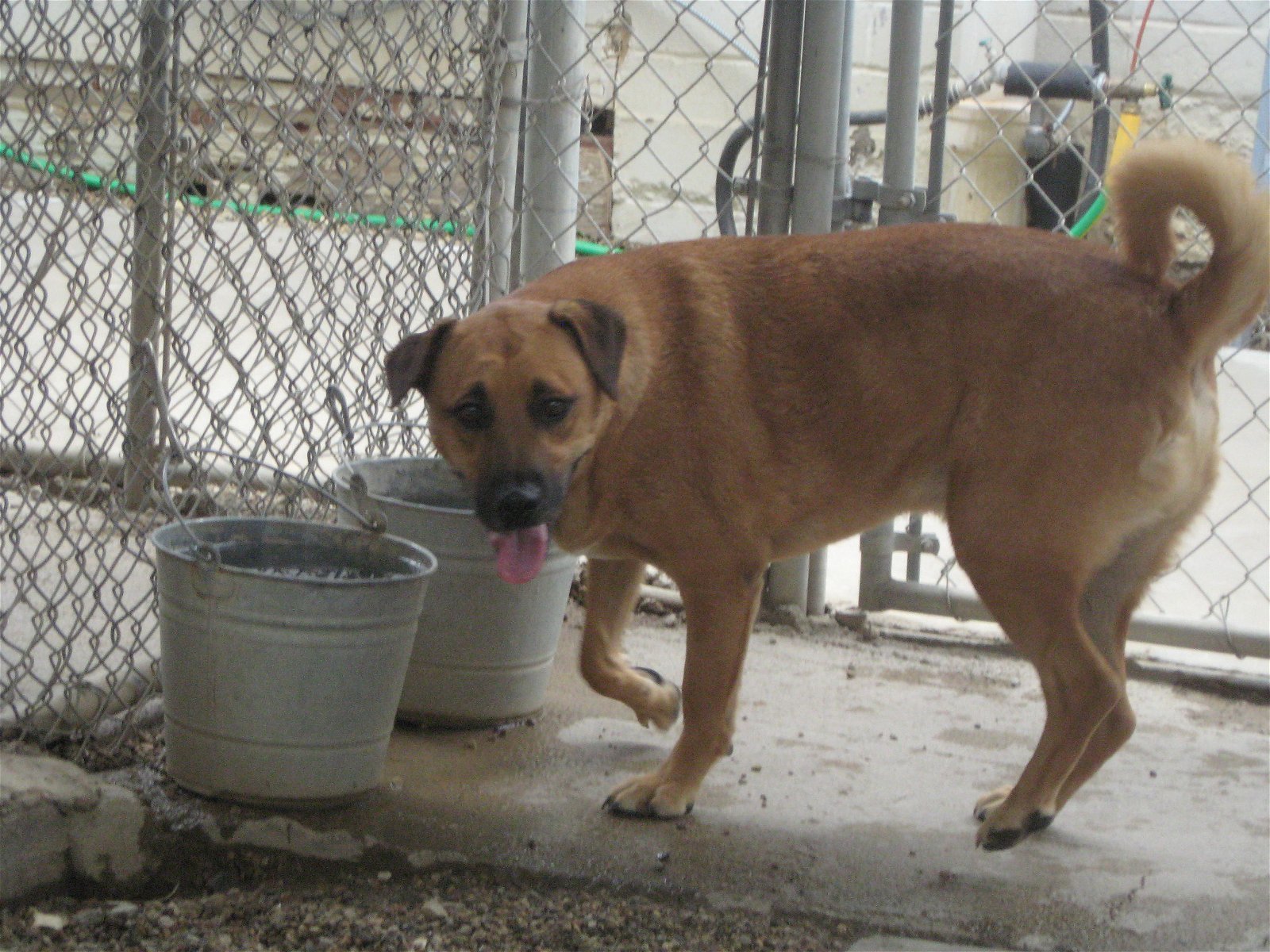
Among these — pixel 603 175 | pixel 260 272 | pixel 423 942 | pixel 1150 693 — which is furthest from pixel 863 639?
pixel 260 272

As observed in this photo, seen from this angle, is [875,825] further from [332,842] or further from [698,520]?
[332,842]

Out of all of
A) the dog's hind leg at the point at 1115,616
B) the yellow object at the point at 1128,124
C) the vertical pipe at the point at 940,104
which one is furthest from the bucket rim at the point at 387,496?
the yellow object at the point at 1128,124

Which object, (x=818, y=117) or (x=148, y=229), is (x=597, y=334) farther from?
(x=148, y=229)

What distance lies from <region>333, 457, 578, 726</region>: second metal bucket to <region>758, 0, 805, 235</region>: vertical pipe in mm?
1251

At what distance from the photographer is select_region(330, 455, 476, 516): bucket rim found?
3.06 m

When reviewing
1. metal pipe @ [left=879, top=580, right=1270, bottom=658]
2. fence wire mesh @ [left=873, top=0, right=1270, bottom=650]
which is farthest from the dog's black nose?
fence wire mesh @ [left=873, top=0, right=1270, bottom=650]

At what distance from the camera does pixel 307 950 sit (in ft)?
7.91

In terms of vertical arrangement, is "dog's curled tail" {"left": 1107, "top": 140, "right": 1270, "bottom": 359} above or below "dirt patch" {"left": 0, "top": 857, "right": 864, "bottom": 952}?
above

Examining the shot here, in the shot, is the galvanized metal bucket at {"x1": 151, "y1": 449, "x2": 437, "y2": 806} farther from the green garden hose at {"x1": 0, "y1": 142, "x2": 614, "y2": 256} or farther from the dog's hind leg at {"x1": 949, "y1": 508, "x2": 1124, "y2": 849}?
the dog's hind leg at {"x1": 949, "y1": 508, "x2": 1124, "y2": 849}

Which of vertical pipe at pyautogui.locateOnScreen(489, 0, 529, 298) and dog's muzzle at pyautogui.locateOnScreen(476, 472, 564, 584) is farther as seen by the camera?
vertical pipe at pyautogui.locateOnScreen(489, 0, 529, 298)

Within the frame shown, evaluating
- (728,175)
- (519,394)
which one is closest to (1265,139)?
(728,175)

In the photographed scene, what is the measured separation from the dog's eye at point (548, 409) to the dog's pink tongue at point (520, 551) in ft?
0.73

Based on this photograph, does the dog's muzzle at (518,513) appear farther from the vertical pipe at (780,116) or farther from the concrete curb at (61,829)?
the vertical pipe at (780,116)

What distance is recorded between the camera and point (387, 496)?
3.50 meters
